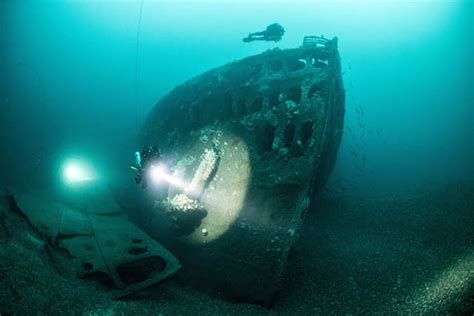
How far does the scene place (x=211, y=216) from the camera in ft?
25.6

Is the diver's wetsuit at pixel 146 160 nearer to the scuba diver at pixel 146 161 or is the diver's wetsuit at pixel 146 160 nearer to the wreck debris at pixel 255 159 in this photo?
the scuba diver at pixel 146 161

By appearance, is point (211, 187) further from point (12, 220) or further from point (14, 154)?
point (14, 154)

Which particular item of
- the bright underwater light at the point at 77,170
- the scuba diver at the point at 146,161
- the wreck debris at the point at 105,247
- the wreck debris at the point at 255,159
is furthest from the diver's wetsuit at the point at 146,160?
the bright underwater light at the point at 77,170

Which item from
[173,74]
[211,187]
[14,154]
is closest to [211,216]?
[211,187]

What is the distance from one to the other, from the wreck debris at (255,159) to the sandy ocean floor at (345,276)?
695mm

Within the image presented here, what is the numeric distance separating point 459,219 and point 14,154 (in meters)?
21.4

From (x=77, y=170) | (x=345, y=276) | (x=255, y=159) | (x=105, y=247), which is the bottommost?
(x=77, y=170)

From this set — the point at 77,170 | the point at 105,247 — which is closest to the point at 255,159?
the point at 105,247

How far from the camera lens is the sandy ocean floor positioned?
4.97 metres

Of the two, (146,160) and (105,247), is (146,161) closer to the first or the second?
(146,160)

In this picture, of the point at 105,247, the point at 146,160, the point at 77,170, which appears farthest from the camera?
the point at 77,170

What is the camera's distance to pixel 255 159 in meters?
8.33

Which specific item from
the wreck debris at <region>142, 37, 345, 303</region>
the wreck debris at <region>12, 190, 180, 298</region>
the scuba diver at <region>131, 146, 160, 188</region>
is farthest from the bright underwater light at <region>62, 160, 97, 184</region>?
the scuba diver at <region>131, 146, 160, 188</region>

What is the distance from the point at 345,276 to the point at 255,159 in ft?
11.8
